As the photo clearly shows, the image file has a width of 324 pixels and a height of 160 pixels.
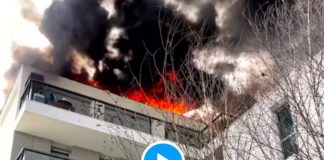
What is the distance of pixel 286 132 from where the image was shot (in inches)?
368

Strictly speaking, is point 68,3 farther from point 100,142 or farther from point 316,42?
point 316,42

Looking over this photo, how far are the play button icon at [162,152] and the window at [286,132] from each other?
9.23 feet

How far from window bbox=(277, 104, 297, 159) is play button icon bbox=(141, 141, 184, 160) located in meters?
2.81

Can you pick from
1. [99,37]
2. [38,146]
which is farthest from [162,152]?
[99,37]

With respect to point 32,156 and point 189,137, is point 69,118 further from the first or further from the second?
point 189,137

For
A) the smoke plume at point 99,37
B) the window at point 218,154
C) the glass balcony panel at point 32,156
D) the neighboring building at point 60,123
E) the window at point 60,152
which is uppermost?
the smoke plume at point 99,37

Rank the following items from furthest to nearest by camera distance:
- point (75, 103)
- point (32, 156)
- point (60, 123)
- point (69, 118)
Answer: point (75, 103), point (69, 118), point (60, 123), point (32, 156)

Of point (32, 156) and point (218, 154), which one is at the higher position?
point (32, 156)

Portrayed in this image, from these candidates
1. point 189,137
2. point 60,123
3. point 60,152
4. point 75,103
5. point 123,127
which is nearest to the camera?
point 189,137

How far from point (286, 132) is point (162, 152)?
3.39 m

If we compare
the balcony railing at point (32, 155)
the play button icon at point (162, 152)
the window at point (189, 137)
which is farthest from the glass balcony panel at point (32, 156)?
the play button icon at point (162, 152)

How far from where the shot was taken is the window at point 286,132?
9135 mm

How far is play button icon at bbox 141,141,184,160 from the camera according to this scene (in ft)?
21.3

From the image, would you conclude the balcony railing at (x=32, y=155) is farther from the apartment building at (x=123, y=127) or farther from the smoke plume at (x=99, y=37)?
the smoke plume at (x=99, y=37)
